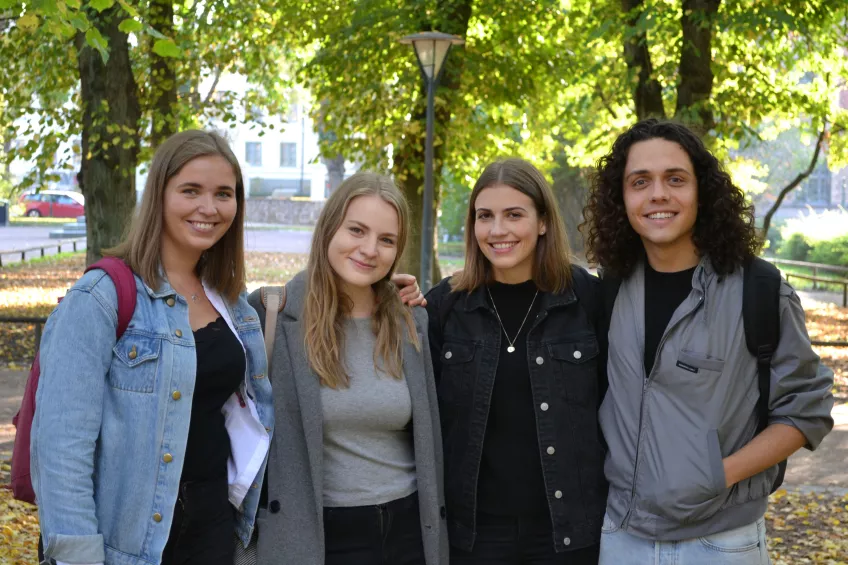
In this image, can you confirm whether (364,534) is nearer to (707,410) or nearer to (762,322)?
(707,410)

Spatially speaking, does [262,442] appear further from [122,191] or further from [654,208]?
[122,191]

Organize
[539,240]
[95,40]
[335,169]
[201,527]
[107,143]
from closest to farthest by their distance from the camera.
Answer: [201,527]
[539,240]
[95,40]
[107,143]
[335,169]

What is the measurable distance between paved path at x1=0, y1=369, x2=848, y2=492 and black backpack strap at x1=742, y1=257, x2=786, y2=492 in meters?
5.72

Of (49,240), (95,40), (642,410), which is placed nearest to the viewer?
(642,410)

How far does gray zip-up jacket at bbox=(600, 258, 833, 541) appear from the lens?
3.22 m

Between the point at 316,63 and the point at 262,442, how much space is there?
1295 cm

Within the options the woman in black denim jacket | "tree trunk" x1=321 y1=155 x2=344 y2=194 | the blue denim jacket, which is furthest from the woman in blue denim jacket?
"tree trunk" x1=321 y1=155 x2=344 y2=194

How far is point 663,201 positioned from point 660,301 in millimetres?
334

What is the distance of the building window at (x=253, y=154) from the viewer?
77562 millimetres

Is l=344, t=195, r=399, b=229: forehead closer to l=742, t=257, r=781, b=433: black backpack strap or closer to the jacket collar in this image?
the jacket collar

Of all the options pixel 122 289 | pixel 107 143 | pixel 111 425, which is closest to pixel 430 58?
pixel 107 143

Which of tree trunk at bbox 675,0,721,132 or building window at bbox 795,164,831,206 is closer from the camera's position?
tree trunk at bbox 675,0,721,132

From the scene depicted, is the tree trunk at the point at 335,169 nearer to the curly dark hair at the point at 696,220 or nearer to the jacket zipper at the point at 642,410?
the curly dark hair at the point at 696,220

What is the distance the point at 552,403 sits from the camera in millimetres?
3596
